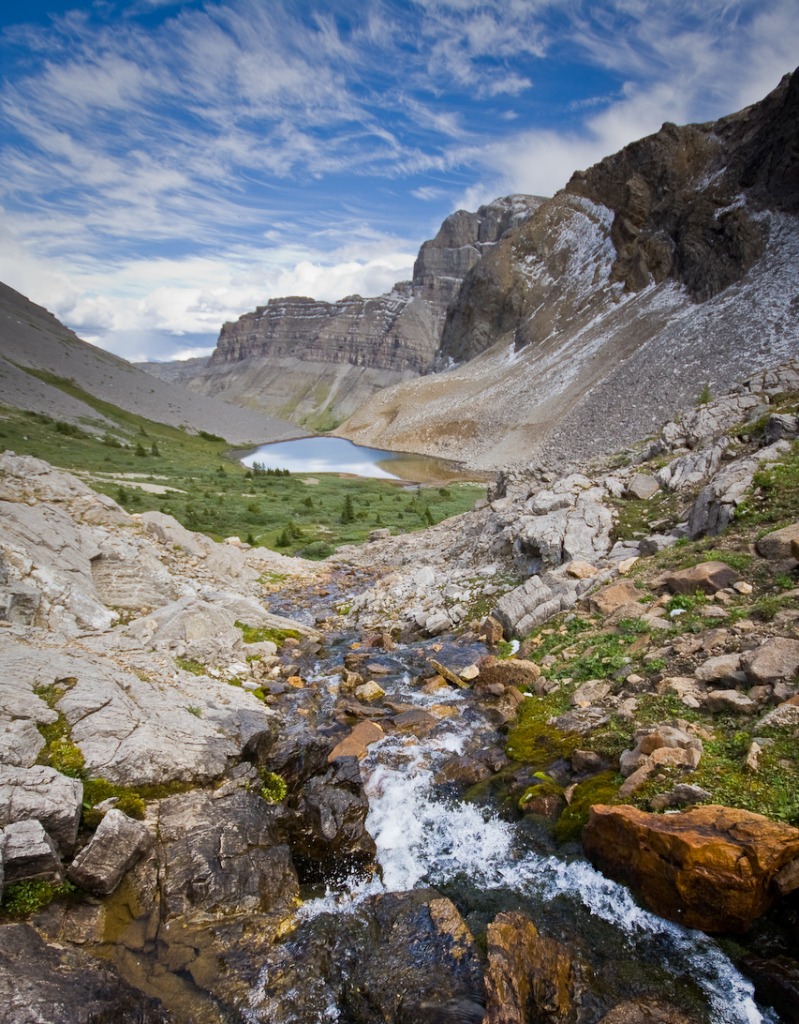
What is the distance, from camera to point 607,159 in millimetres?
117438

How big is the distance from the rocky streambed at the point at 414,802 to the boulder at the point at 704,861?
0.03 m

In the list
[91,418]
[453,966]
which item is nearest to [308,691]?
[453,966]

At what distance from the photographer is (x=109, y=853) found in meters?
7.16

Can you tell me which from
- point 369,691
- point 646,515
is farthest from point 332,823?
point 646,515

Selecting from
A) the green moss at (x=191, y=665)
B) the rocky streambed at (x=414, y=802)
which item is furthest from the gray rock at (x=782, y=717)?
the green moss at (x=191, y=665)

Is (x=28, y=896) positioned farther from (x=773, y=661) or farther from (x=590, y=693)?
(x=773, y=661)

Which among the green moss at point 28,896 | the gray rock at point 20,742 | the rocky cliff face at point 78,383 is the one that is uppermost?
the rocky cliff face at point 78,383

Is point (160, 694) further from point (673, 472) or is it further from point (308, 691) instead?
point (673, 472)

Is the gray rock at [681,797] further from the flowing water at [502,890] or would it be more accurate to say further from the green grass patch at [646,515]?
the green grass patch at [646,515]

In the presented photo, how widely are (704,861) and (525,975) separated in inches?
96.2

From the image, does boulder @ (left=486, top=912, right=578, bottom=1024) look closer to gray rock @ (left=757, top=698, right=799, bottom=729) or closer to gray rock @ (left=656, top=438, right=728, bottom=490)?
gray rock @ (left=757, top=698, right=799, bottom=729)

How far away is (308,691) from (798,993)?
1079 cm

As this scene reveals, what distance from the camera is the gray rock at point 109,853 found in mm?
6836

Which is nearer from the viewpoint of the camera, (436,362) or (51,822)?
(51,822)
